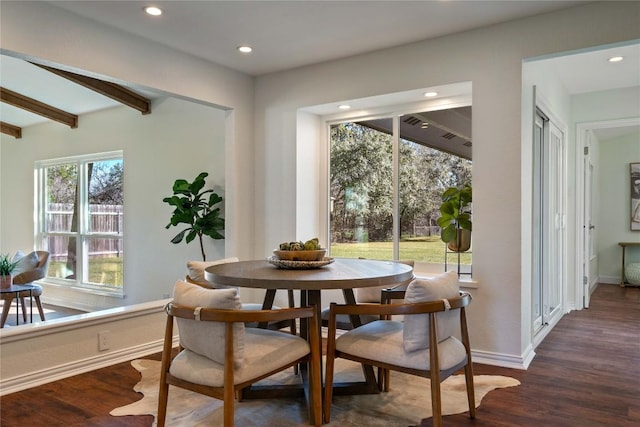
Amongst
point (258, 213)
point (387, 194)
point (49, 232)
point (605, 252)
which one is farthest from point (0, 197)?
point (605, 252)

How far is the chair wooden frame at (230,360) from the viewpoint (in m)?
1.84

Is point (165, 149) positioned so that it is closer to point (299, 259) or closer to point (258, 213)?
point (258, 213)

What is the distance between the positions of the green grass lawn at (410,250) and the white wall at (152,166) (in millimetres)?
1424

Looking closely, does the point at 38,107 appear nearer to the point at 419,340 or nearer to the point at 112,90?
the point at 112,90

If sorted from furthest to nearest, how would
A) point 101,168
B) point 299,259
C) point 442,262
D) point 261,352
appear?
point 101,168 < point 442,262 < point 299,259 < point 261,352

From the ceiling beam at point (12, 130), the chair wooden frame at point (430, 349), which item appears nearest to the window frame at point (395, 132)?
the chair wooden frame at point (430, 349)

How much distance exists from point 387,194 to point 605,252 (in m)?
5.29

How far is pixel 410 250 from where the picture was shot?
4066mm

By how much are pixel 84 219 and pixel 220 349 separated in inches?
224

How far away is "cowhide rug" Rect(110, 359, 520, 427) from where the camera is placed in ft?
7.61

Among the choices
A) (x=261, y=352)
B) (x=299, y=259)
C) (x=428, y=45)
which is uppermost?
(x=428, y=45)

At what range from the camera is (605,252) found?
7352 mm

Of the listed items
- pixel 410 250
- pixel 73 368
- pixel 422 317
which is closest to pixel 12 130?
pixel 73 368

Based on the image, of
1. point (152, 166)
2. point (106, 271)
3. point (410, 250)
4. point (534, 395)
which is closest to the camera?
point (534, 395)
